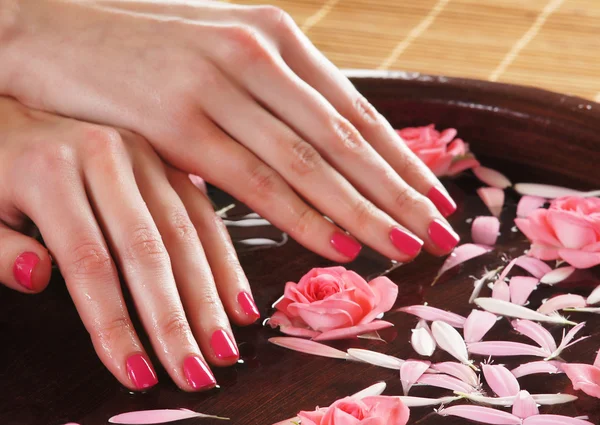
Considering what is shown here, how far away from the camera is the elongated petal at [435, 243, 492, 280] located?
0.76 m

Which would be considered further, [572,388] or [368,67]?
[368,67]

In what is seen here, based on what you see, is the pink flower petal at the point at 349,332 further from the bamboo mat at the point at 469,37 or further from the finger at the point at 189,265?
the bamboo mat at the point at 469,37

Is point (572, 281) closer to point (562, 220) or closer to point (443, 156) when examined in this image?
point (562, 220)

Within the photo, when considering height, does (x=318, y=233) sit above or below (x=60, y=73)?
below

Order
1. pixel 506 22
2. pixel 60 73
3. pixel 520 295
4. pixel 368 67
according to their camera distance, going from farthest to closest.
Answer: pixel 506 22, pixel 368 67, pixel 60 73, pixel 520 295

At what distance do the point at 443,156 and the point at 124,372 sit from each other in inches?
16.9

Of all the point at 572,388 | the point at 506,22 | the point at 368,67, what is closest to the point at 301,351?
the point at 572,388

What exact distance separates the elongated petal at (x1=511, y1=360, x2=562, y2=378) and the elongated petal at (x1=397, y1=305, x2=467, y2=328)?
0.07 m

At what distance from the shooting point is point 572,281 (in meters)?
0.73

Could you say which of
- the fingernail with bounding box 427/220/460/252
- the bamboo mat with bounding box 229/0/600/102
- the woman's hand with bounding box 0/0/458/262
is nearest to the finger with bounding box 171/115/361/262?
the woman's hand with bounding box 0/0/458/262

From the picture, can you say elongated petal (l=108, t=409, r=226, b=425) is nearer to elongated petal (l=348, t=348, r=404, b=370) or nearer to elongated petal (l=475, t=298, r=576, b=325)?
elongated petal (l=348, t=348, r=404, b=370)

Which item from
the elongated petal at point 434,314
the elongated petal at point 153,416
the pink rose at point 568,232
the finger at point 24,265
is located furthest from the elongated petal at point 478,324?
the finger at point 24,265

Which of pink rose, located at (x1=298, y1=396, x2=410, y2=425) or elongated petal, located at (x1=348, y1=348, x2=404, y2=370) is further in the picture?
elongated petal, located at (x1=348, y1=348, x2=404, y2=370)

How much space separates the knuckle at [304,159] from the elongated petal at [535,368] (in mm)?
289
